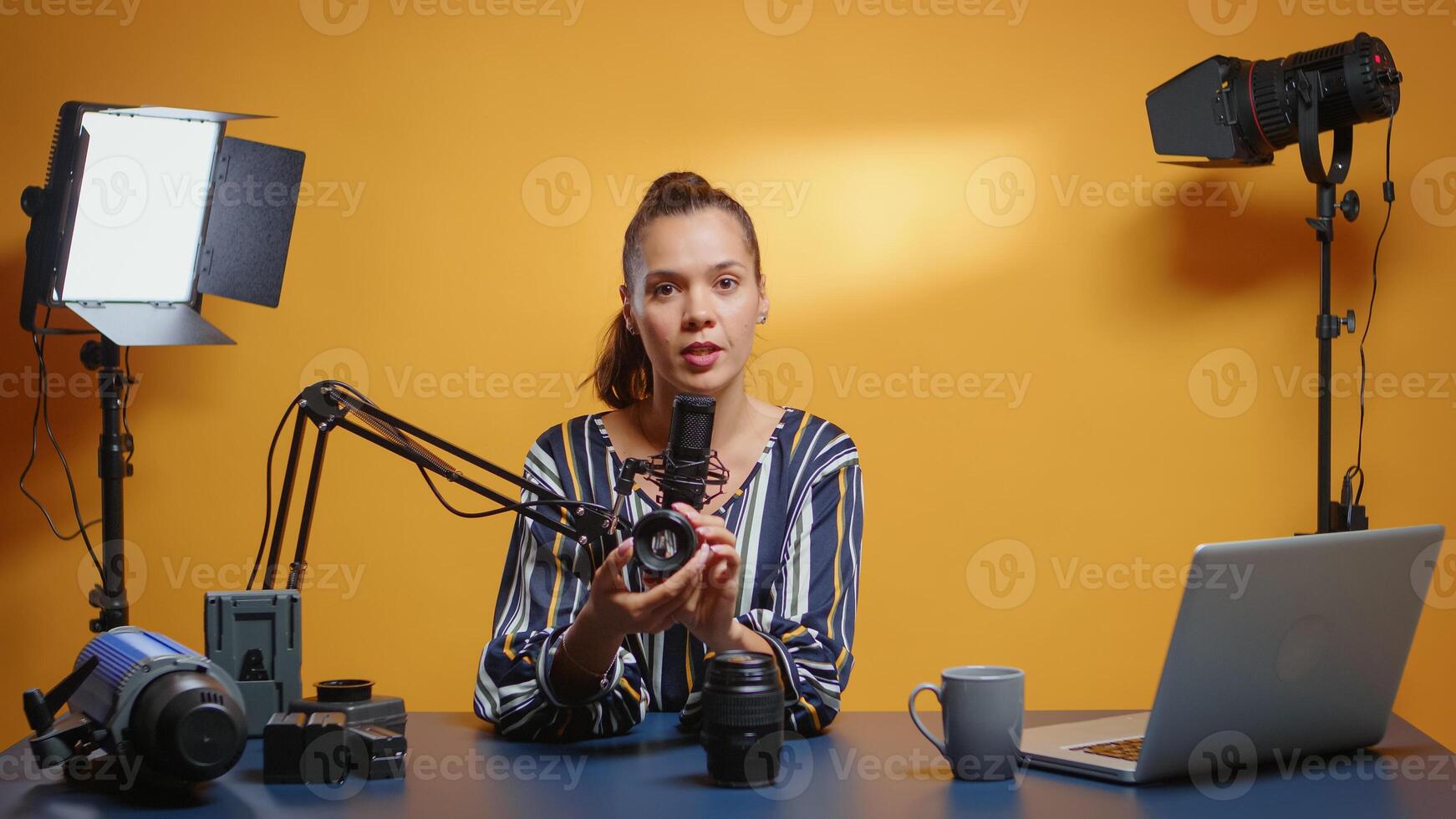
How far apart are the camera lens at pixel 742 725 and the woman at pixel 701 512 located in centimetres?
20

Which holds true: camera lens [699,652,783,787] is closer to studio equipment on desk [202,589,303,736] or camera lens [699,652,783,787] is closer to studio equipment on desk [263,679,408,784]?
studio equipment on desk [263,679,408,784]

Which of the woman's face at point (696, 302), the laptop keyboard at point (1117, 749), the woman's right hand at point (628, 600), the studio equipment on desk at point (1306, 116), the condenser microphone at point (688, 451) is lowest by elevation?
the laptop keyboard at point (1117, 749)

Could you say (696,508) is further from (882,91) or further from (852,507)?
(882,91)

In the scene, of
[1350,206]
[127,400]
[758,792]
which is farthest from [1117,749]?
[127,400]

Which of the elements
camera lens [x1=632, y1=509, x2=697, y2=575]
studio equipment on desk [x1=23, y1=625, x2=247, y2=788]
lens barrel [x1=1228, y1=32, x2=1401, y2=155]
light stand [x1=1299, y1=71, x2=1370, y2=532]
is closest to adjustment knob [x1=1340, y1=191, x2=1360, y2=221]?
light stand [x1=1299, y1=71, x2=1370, y2=532]

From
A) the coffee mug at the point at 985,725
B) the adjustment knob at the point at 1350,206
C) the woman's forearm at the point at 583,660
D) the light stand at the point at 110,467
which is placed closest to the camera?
the coffee mug at the point at 985,725

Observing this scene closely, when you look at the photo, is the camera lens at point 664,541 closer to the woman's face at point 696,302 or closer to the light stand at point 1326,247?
the woman's face at point 696,302

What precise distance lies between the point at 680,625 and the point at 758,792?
60 cm

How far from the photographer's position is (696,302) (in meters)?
1.81

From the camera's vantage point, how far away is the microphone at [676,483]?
4.43 ft

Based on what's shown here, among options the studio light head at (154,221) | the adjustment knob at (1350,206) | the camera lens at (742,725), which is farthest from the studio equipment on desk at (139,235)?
the adjustment knob at (1350,206)

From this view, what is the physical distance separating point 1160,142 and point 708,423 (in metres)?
1.85

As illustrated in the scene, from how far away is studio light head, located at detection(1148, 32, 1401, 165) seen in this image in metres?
2.70

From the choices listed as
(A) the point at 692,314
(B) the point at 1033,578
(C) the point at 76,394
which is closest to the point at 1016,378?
(B) the point at 1033,578
